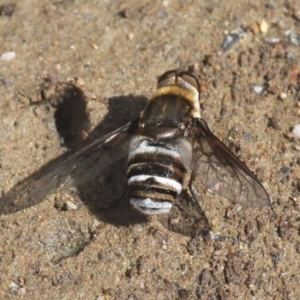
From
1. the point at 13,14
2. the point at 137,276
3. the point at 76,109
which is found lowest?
the point at 137,276

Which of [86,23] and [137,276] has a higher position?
[86,23]

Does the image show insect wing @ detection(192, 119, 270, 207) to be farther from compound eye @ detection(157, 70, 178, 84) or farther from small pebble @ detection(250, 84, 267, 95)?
small pebble @ detection(250, 84, 267, 95)

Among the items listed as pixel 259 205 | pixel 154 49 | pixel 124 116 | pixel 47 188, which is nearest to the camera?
pixel 259 205

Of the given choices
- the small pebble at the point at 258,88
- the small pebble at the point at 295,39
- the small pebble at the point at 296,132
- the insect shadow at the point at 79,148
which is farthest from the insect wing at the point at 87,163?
the small pebble at the point at 295,39

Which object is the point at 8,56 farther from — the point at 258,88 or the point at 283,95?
the point at 283,95

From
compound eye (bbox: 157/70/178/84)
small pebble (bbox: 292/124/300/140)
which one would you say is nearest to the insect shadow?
compound eye (bbox: 157/70/178/84)

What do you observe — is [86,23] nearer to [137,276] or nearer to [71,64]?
[71,64]

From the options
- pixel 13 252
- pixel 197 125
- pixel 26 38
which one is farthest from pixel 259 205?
Answer: pixel 26 38
